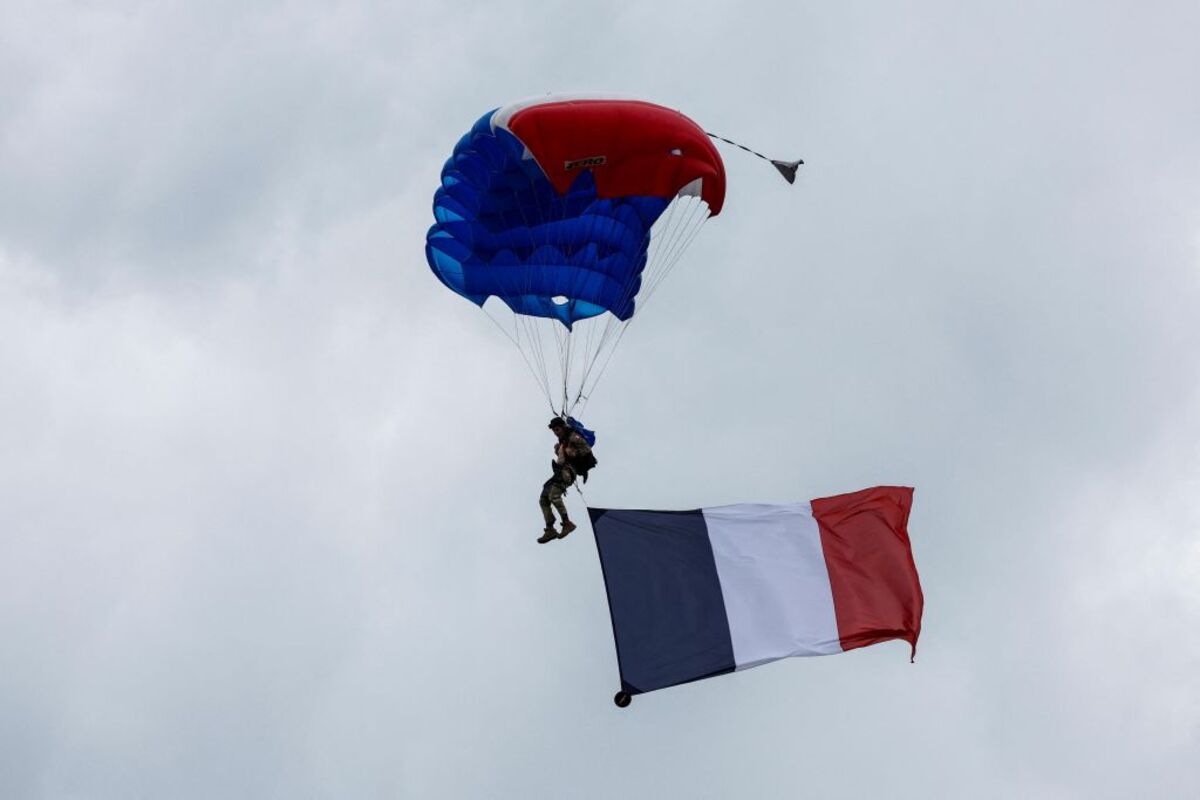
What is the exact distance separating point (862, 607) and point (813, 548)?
921 mm

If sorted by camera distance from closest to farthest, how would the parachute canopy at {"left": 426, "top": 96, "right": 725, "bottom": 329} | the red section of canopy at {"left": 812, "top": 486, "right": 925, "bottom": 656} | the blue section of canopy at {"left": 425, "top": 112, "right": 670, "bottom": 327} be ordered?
the red section of canopy at {"left": 812, "top": 486, "right": 925, "bottom": 656} → the parachute canopy at {"left": 426, "top": 96, "right": 725, "bottom": 329} → the blue section of canopy at {"left": 425, "top": 112, "right": 670, "bottom": 327}

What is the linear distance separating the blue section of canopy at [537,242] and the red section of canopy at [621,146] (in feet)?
2.10

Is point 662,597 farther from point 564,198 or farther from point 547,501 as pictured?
point 564,198

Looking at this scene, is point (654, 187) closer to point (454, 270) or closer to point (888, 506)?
point (454, 270)

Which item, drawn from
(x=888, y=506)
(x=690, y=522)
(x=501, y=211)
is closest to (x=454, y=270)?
(x=501, y=211)

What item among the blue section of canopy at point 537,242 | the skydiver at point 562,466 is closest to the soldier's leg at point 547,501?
the skydiver at point 562,466

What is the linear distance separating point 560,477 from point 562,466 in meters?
0.13

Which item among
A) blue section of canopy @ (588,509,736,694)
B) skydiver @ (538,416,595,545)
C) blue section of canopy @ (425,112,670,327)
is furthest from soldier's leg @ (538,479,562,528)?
blue section of canopy @ (425,112,670,327)

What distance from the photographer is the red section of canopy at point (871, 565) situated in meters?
17.9

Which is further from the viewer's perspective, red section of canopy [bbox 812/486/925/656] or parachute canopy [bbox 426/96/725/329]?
parachute canopy [bbox 426/96/725/329]

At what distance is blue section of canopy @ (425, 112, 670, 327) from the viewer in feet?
66.2

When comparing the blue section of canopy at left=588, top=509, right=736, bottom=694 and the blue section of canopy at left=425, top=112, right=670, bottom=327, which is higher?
the blue section of canopy at left=425, top=112, right=670, bottom=327

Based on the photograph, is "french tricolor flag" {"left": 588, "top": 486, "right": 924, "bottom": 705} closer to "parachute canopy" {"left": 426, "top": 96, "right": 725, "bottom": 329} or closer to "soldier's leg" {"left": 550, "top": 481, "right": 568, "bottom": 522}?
"soldier's leg" {"left": 550, "top": 481, "right": 568, "bottom": 522}

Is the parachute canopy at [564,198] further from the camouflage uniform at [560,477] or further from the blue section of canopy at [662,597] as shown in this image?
the blue section of canopy at [662,597]
